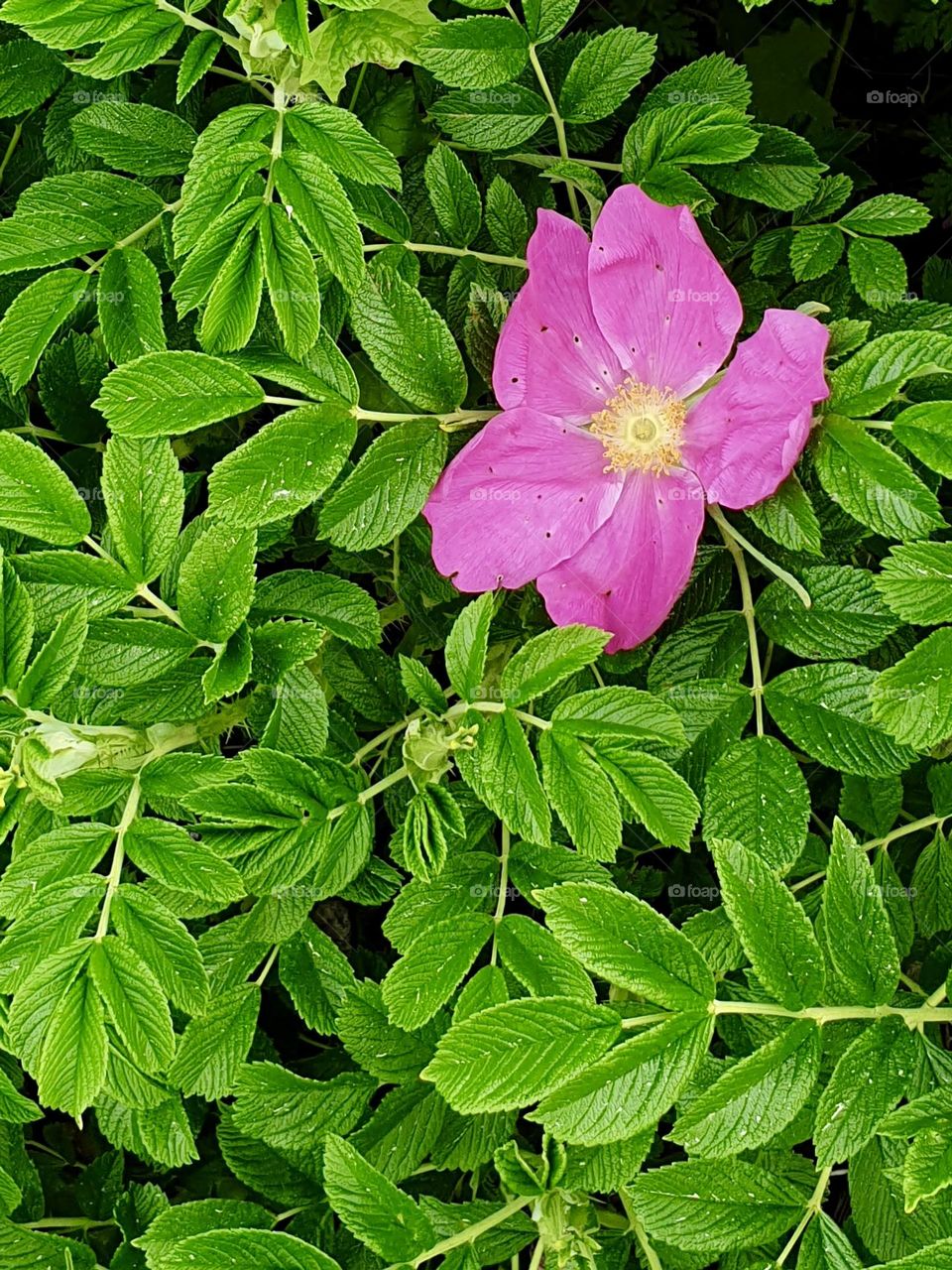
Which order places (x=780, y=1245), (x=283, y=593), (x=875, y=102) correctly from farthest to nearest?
(x=875, y=102), (x=283, y=593), (x=780, y=1245)

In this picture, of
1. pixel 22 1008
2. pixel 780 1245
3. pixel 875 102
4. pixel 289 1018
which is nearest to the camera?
pixel 22 1008

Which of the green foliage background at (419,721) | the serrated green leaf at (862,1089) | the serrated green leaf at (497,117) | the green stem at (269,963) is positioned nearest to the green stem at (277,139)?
the green foliage background at (419,721)

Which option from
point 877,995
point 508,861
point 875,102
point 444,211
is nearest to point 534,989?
point 508,861

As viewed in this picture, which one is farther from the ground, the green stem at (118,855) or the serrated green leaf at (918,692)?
the serrated green leaf at (918,692)

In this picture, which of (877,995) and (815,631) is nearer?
(877,995)

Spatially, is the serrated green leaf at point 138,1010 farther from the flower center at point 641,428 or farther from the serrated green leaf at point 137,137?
the serrated green leaf at point 137,137

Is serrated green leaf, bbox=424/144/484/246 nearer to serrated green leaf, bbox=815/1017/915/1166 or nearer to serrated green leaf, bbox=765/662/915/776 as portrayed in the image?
serrated green leaf, bbox=765/662/915/776

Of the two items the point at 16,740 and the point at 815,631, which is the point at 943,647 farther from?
the point at 16,740

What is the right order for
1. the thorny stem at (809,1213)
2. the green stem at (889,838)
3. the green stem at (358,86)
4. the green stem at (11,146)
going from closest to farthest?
the thorny stem at (809,1213)
the green stem at (889,838)
the green stem at (358,86)
the green stem at (11,146)
